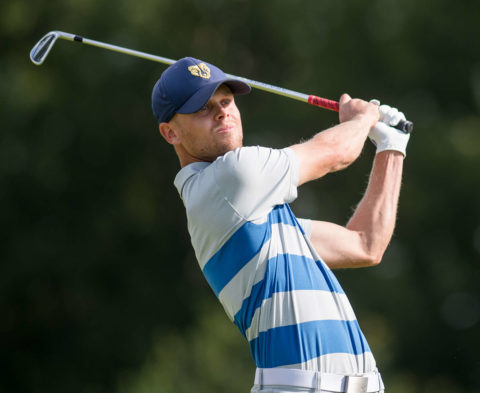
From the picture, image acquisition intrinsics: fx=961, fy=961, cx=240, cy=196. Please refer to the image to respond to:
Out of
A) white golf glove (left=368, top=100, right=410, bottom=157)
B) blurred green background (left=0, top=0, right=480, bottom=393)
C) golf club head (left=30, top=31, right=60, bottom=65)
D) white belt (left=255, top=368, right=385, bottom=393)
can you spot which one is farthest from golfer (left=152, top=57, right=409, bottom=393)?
blurred green background (left=0, top=0, right=480, bottom=393)

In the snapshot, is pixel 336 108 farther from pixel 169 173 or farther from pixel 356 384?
pixel 169 173

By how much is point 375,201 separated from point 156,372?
672 cm

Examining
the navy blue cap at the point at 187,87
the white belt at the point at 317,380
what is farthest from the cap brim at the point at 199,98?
the white belt at the point at 317,380

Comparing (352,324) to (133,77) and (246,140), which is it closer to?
(246,140)

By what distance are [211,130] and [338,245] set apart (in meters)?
0.55

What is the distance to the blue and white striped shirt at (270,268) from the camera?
2660 millimetres

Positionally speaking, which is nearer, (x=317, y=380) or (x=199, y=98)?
(x=317, y=380)

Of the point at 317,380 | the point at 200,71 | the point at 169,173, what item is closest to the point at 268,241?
the point at 317,380

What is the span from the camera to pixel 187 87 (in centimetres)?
304

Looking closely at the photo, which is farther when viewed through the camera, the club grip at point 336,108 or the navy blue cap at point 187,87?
the club grip at point 336,108

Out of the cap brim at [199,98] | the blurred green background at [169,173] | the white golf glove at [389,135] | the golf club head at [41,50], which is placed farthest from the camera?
the blurred green background at [169,173]

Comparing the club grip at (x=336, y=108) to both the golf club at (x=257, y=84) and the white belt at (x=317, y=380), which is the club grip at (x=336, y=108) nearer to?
the golf club at (x=257, y=84)

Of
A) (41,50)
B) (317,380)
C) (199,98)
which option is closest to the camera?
(317,380)

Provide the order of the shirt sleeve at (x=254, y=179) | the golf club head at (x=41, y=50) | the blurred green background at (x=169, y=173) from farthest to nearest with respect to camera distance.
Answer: the blurred green background at (x=169, y=173) < the golf club head at (x=41, y=50) < the shirt sleeve at (x=254, y=179)
